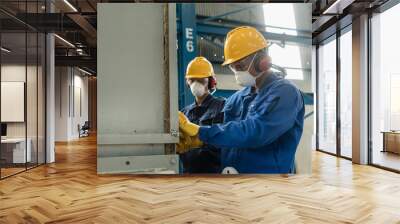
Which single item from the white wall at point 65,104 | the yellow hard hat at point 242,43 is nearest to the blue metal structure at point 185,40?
the yellow hard hat at point 242,43

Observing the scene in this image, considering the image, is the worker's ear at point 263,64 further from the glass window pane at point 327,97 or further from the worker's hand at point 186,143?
the glass window pane at point 327,97

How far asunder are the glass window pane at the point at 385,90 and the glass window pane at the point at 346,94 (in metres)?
0.80

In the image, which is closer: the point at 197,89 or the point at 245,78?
the point at 245,78

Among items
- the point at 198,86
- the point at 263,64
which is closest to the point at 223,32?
the point at 263,64

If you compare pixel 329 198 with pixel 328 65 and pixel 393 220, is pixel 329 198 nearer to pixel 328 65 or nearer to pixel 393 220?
pixel 393 220

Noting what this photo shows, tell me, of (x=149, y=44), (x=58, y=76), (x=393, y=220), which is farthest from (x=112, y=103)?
(x=58, y=76)

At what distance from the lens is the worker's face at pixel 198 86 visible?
6371 millimetres

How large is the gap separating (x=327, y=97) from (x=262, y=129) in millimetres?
5353

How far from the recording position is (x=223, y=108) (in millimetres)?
6359

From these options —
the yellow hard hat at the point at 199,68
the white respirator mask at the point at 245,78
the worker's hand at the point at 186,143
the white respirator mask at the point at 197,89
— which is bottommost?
the worker's hand at the point at 186,143

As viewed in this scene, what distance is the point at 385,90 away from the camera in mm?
7812

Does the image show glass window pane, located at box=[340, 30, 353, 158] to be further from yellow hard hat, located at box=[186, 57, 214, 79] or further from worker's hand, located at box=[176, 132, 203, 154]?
worker's hand, located at box=[176, 132, 203, 154]

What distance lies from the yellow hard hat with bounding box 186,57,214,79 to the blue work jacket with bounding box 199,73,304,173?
61 cm

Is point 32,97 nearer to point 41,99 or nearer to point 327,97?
point 41,99
